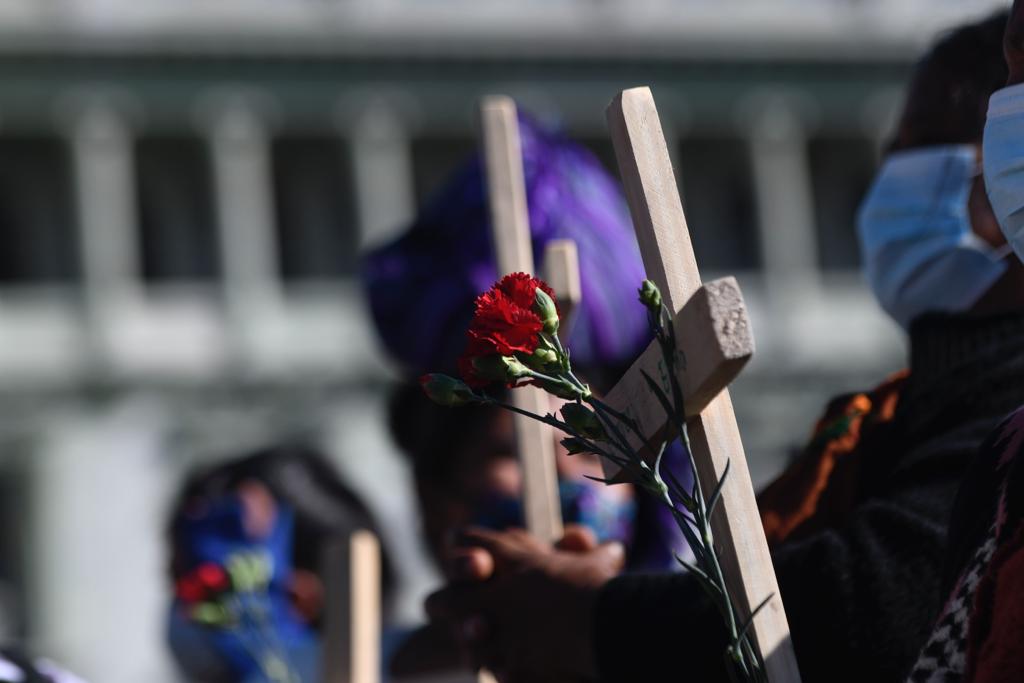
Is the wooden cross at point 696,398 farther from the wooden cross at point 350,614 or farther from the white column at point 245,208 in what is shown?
the white column at point 245,208

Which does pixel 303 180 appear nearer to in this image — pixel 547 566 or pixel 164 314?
pixel 164 314

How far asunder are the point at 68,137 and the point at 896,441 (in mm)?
19798

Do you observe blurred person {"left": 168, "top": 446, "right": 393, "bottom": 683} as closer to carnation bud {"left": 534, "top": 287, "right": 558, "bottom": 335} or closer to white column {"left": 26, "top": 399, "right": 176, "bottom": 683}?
carnation bud {"left": 534, "top": 287, "right": 558, "bottom": 335}

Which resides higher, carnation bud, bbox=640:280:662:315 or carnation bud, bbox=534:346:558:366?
carnation bud, bbox=640:280:662:315

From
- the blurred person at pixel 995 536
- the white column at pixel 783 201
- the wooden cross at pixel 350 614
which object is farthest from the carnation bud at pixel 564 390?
the white column at pixel 783 201

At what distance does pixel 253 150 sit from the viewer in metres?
21.5

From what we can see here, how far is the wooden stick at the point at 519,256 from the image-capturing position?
2012 millimetres

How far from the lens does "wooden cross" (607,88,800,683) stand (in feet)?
4.26

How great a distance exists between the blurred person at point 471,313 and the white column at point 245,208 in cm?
1798

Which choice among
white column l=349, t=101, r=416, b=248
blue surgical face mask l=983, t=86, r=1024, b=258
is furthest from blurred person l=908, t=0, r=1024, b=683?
white column l=349, t=101, r=416, b=248

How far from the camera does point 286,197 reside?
22.4 metres

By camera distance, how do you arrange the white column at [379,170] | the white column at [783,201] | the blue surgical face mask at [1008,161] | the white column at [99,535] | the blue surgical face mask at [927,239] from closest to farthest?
the blue surgical face mask at [1008,161]
the blue surgical face mask at [927,239]
the white column at [99,535]
the white column at [379,170]
the white column at [783,201]

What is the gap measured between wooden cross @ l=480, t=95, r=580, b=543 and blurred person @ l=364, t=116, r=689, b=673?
0.73 feet

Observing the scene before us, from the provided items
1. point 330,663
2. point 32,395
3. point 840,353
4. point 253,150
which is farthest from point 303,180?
point 330,663
